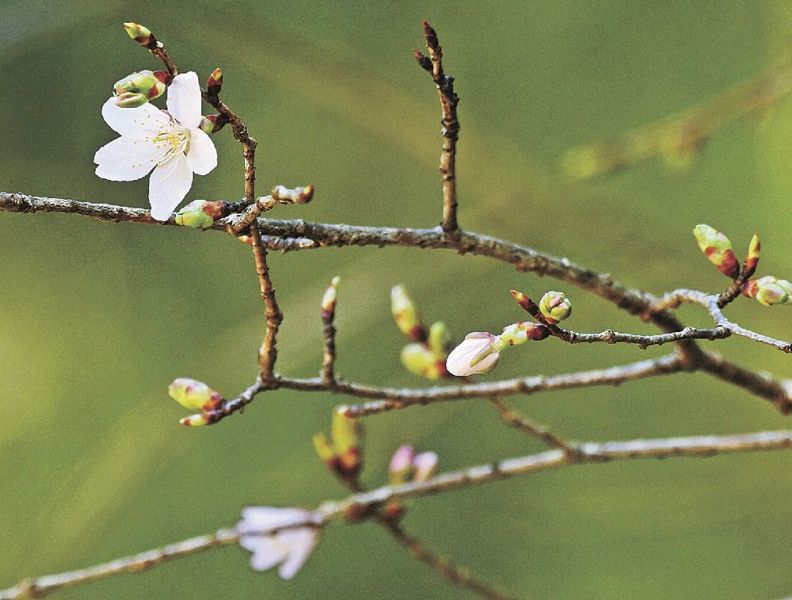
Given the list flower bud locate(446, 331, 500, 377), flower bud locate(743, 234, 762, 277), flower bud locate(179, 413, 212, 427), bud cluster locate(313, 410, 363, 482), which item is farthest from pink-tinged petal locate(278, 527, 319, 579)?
flower bud locate(743, 234, 762, 277)

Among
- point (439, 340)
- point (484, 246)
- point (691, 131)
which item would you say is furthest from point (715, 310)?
point (691, 131)

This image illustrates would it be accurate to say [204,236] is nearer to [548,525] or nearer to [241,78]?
[241,78]

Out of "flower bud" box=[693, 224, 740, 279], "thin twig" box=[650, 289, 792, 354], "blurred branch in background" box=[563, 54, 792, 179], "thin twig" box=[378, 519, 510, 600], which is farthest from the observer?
"blurred branch in background" box=[563, 54, 792, 179]

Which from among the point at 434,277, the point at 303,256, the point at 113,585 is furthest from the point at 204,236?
the point at 434,277

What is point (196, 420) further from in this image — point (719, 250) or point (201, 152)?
point (719, 250)

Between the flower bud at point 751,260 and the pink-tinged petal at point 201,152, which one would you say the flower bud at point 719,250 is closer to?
the flower bud at point 751,260

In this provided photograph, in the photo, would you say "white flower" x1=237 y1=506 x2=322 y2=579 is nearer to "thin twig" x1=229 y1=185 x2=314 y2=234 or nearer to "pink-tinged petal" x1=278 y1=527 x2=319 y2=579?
"pink-tinged petal" x1=278 y1=527 x2=319 y2=579
